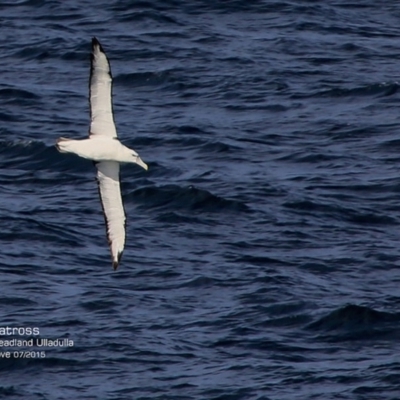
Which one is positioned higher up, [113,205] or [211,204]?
[113,205]

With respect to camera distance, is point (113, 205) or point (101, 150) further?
point (113, 205)

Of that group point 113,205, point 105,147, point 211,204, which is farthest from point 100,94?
point 211,204

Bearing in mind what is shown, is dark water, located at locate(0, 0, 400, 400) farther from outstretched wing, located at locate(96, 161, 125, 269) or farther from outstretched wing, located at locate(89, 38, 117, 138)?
outstretched wing, located at locate(89, 38, 117, 138)

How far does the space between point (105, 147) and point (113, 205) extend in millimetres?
1434

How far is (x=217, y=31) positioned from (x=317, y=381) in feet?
61.1

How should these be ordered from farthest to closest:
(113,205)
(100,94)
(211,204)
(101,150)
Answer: (211,204)
(113,205)
(101,150)
(100,94)

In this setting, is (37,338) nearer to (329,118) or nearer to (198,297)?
(198,297)

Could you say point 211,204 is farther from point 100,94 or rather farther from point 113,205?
point 100,94

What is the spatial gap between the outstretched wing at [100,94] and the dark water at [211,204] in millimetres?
6884

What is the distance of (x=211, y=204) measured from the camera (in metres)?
37.4

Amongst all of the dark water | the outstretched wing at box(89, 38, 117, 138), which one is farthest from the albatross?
the dark water

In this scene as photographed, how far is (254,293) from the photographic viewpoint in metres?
33.9

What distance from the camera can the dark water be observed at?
104ft

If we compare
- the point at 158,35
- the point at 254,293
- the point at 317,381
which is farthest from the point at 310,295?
the point at 158,35
